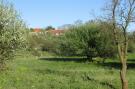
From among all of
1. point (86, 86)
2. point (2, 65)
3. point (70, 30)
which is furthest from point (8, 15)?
point (70, 30)

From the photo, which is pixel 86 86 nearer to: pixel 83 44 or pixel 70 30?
pixel 83 44

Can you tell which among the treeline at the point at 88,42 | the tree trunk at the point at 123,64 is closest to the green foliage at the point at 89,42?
the treeline at the point at 88,42

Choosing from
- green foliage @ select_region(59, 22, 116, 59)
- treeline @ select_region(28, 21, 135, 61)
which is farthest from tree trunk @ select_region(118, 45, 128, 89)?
green foliage @ select_region(59, 22, 116, 59)

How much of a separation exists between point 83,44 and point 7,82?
37503 millimetres

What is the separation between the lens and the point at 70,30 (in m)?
→ 65.1

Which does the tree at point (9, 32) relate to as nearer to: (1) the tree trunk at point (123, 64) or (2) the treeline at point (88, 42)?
(1) the tree trunk at point (123, 64)

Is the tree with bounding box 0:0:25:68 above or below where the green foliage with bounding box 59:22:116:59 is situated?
above

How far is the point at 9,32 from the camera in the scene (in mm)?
22172

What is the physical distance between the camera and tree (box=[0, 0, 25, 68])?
2192 cm

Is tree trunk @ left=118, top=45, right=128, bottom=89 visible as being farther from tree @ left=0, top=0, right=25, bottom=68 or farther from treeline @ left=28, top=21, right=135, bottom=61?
treeline @ left=28, top=21, right=135, bottom=61

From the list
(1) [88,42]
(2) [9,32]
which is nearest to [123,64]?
(2) [9,32]

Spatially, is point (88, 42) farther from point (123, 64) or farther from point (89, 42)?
point (123, 64)

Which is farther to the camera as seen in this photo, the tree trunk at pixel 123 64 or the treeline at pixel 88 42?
the treeline at pixel 88 42

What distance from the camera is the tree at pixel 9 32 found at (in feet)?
71.9
